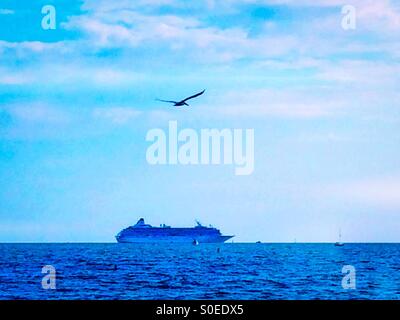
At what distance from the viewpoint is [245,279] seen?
56.8 m

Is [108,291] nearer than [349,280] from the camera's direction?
Yes

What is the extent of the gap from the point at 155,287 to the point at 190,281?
6.41m

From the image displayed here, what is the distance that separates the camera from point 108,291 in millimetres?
44344
